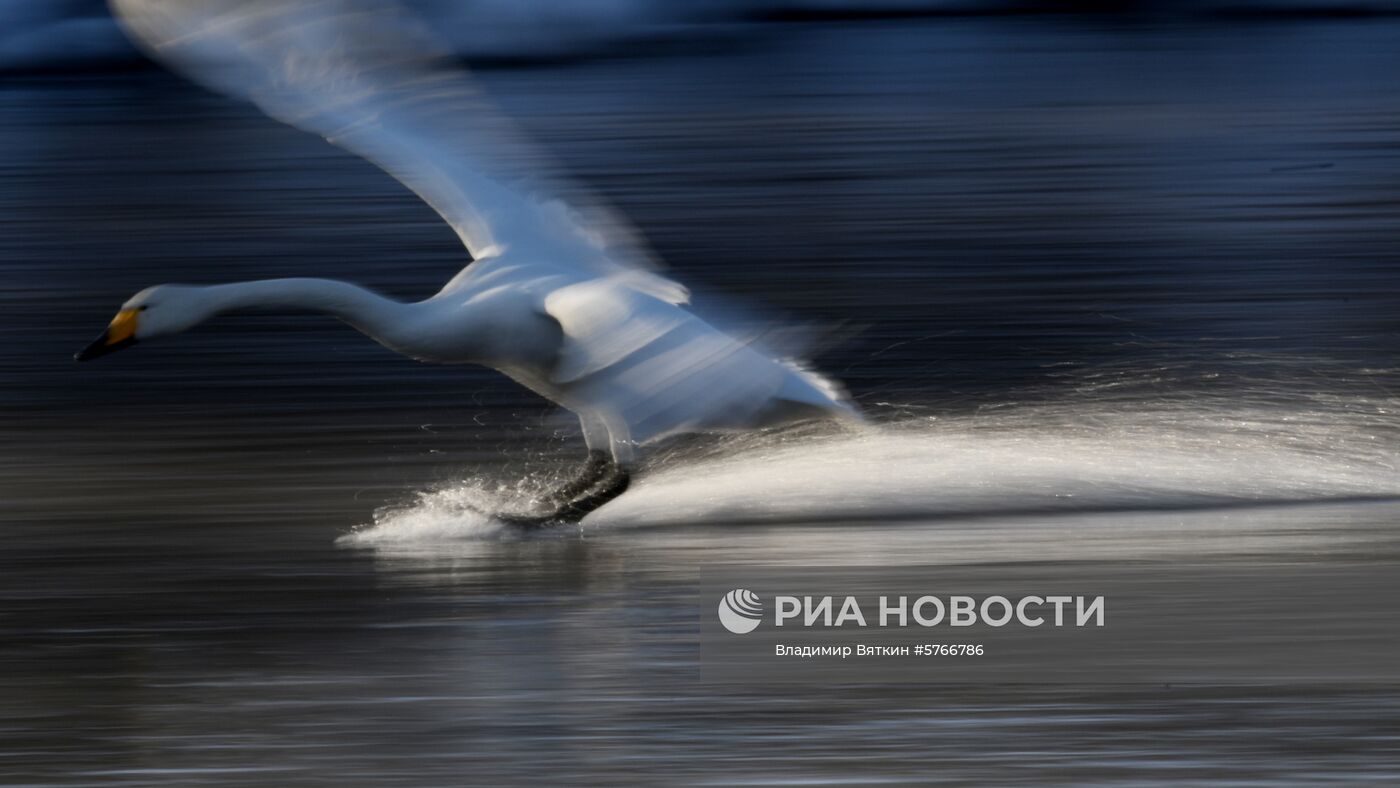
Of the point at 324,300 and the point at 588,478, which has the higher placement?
the point at 324,300

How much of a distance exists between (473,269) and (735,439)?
58.2 inches

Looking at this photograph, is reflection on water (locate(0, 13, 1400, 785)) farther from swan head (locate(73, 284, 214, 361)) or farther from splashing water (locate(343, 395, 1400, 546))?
swan head (locate(73, 284, 214, 361))

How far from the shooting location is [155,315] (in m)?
9.23

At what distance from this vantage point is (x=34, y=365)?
13078mm

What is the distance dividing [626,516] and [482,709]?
301 centimetres

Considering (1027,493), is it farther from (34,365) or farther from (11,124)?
(11,124)

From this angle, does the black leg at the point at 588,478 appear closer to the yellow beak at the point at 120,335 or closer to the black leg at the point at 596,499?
the black leg at the point at 596,499

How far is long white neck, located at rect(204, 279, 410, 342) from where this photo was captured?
9.02 metres

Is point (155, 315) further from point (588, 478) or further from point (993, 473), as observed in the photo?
point (993, 473)
